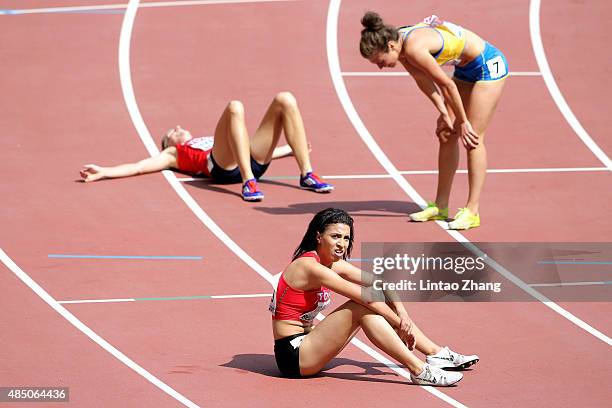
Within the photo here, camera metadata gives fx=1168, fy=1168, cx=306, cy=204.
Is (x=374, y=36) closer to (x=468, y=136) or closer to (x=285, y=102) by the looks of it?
(x=468, y=136)

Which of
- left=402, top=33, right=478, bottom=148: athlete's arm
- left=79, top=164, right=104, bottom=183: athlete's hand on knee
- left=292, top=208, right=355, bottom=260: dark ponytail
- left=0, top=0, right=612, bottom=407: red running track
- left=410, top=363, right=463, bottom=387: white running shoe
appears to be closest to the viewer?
left=410, top=363, right=463, bottom=387: white running shoe

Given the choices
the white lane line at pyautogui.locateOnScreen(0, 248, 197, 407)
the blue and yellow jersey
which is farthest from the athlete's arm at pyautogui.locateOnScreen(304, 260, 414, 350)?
the blue and yellow jersey

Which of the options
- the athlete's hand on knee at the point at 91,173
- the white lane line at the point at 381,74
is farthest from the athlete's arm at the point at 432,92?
the white lane line at the point at 381,74

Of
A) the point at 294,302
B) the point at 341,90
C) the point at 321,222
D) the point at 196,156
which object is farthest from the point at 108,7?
the point at 294,302

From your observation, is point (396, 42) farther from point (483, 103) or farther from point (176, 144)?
point (176, 144)

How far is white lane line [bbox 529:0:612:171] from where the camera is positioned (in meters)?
11.5

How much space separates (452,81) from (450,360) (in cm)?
313

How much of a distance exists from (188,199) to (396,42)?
242 centimetres

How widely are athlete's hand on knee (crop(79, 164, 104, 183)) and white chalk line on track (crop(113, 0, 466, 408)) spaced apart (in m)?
0.64

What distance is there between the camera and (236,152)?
10445 millimetres

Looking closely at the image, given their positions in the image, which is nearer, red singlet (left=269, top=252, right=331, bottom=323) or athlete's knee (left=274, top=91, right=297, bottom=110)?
red singlet (left=269, top=252, right=331, bottom=323)

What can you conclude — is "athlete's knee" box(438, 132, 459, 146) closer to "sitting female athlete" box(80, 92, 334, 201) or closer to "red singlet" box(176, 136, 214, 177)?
"sitting female athlete" box(80, 92, 334, 201)

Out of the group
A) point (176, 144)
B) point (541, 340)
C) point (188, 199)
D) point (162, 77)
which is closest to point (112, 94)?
point (162, 77)

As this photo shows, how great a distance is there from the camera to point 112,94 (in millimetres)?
12375
